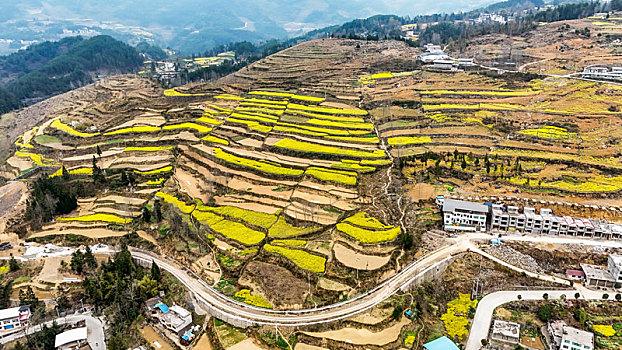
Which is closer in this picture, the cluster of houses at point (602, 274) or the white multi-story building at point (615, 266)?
the white multi-story building at point (615, 266)

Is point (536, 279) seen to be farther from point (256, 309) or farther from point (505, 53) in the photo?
point (505, 53)

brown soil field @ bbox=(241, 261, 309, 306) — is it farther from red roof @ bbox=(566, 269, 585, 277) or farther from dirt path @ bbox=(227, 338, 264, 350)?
red roof @ bbox=(566, 269, 585, 277)

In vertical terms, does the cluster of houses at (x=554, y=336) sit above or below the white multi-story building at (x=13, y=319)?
below

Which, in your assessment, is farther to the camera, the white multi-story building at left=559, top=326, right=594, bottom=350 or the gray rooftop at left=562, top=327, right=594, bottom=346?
the gray rooftop at left=562, top=327, right=594, bottom=346

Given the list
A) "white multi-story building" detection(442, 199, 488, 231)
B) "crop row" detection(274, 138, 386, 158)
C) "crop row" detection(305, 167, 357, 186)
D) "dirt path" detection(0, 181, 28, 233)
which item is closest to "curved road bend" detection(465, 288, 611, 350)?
"white multi-story building" detection(442, 199, 488, 231)

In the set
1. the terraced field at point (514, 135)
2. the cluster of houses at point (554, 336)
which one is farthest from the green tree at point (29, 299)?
the terraced field at point (514, 135)

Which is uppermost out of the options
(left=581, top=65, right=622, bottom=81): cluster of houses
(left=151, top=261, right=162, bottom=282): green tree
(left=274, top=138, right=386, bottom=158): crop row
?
(left=581, top=65, right=622, bottom=81): cluster of houses

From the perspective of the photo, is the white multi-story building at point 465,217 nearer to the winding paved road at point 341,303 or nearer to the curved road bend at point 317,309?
the winding paved road at point 341,303
